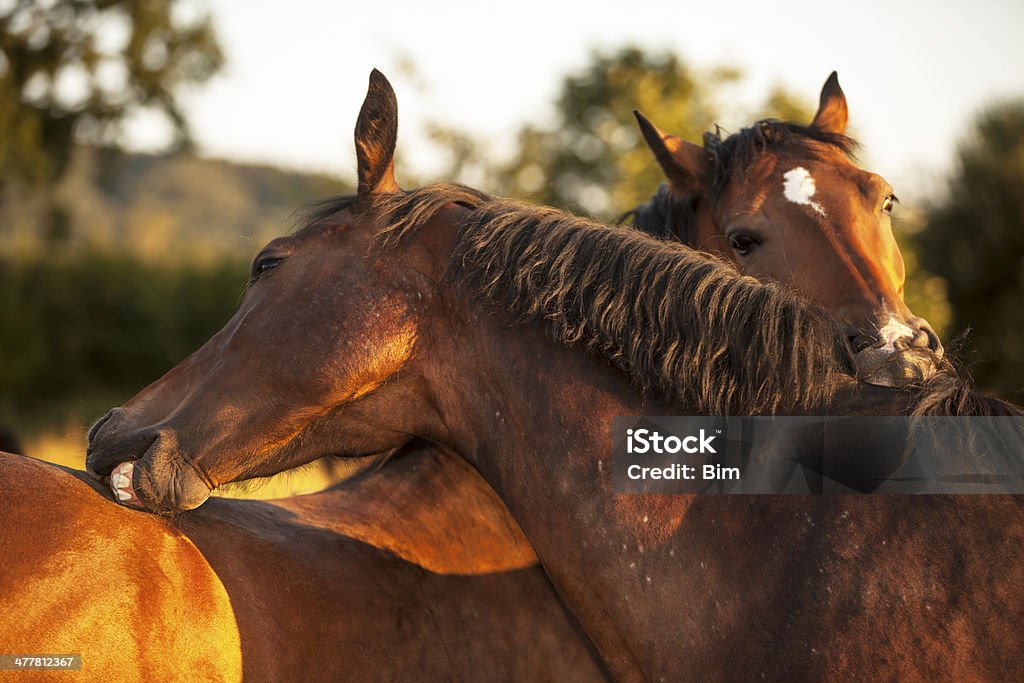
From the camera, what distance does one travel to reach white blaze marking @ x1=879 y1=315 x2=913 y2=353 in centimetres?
312

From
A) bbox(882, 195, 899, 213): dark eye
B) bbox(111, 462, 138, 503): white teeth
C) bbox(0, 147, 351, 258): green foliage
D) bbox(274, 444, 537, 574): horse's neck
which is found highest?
bbox(882, 195, 899, 213): dark eye

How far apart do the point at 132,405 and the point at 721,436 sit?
1.80 meters

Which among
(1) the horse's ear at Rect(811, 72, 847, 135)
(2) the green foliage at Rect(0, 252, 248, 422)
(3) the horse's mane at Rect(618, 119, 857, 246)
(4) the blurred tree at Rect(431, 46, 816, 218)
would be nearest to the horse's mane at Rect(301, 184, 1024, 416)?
(3) the horse's mane at Rect(618, 119, 857, 246)

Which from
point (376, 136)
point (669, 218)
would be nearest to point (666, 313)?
point (376, 136)

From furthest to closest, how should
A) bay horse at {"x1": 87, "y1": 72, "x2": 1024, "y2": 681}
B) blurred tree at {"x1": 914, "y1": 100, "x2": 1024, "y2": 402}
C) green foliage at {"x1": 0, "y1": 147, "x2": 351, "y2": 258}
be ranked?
green foliage at {"x1": 0, "y1": 147, "x2": 351, "y2": 258}, blurred tree at {"x1": 914, "y1": 100, "x2": 1024, "y2": 402}, bay horse at {"x1": 87, "y1": 72, "x2": 1024, "y2": 681}

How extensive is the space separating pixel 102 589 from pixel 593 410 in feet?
4.62

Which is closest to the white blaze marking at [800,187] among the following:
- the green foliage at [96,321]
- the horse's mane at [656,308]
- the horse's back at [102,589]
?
the horse's mane at [656,308]

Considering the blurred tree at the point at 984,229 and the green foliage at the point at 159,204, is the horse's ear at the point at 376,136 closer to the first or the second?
the blurred tree at the point at 984,229

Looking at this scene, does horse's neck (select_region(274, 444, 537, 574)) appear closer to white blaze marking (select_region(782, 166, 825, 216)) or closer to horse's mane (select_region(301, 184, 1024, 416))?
horse's mane (select_region(301, 184, 1024, 416))

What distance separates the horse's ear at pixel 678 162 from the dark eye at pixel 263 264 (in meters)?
2.10

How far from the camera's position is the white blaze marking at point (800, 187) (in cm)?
411

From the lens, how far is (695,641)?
2529 millimetres

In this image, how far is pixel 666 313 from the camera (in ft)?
8.93

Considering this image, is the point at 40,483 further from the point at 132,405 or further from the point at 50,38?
the point at 50,38
